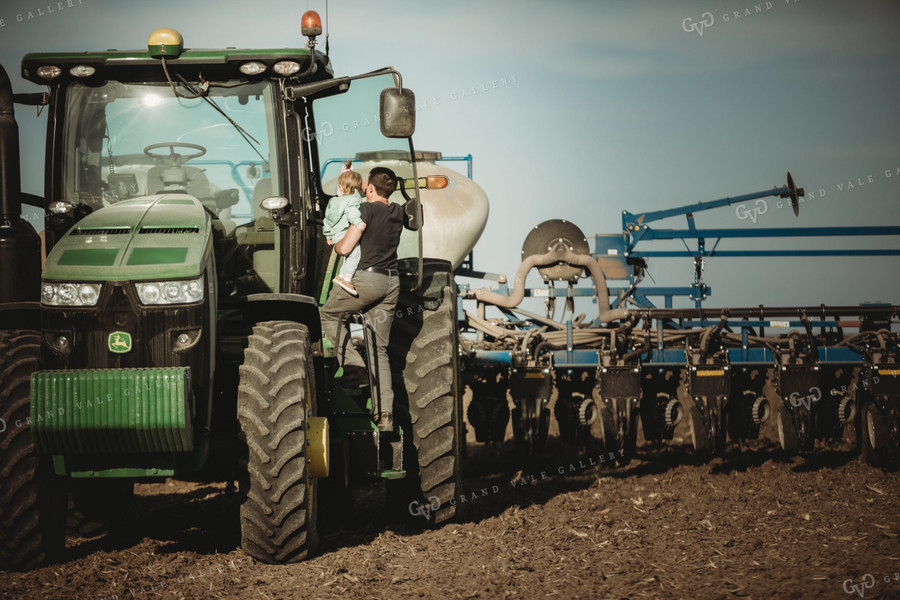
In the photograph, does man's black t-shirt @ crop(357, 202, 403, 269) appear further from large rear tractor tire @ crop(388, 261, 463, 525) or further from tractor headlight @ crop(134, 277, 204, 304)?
tractor headlight @ crop(134, 277, 204, 304)

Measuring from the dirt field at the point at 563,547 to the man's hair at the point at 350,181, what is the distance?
2.20m

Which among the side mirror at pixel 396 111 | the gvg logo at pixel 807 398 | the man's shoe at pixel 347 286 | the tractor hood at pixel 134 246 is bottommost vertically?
the gvg logo at pixel 807 398

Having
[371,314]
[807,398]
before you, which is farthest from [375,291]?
[807,398]

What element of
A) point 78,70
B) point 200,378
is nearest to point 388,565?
point 200,378

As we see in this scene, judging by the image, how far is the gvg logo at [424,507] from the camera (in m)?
7.17

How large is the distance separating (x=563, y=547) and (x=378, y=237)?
90.8 inches

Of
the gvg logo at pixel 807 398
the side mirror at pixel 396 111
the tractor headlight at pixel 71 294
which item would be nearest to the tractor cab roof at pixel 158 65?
the side mirror at pixel 396 111

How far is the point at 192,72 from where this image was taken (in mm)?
6441

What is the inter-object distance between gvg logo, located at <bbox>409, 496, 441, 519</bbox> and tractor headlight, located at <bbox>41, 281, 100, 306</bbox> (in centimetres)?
276

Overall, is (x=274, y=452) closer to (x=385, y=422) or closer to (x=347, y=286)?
(x=385, y=422)

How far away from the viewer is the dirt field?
548 cm

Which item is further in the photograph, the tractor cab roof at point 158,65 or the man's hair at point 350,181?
the man's hair at point 350,181

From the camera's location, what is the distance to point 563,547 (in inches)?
265

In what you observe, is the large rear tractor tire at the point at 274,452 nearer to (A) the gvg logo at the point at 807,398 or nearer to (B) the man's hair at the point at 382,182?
(B) the man's hair at the point at 382,182
